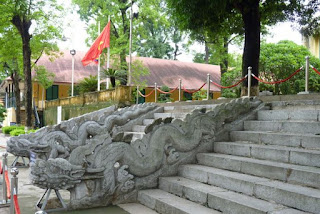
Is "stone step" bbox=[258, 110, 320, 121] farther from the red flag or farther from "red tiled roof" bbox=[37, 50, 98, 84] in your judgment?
"red tiled roof" bbox=[37, 50, 98, 84]

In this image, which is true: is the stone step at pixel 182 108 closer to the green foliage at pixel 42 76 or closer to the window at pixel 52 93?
the green foliage at pixel 42 76

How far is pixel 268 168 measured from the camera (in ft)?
16.2

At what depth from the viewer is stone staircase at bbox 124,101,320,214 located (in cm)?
427

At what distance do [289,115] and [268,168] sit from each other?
2.12 metres

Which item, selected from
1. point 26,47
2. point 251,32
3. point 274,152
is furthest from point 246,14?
point 26,47

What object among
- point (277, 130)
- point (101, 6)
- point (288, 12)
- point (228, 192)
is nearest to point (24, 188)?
point (228, 192)

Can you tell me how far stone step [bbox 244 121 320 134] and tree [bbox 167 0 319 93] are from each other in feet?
12.3

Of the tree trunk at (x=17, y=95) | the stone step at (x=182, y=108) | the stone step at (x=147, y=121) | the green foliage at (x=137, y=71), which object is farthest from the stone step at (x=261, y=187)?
the tree trunk at (x=17, y=95)

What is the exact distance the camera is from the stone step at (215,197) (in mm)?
4160

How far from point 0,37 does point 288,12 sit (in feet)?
53.2

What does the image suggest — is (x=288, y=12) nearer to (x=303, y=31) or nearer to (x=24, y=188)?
(x=303, y=31)

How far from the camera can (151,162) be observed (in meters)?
5.91

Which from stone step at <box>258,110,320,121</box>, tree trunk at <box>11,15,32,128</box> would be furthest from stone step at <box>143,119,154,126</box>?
tree trunk at <box>11,15,32,128</box>

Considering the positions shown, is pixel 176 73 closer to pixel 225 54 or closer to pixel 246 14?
pixel 225 54
